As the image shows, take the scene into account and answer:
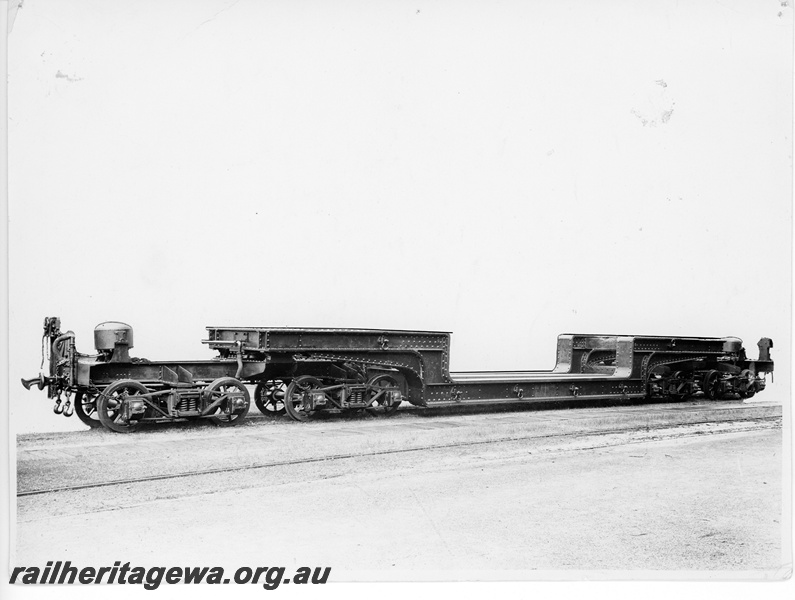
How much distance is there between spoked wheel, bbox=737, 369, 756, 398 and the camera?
47.7 feet

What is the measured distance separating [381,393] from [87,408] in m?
3.86

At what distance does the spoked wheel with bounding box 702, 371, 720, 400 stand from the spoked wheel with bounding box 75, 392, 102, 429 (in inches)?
391

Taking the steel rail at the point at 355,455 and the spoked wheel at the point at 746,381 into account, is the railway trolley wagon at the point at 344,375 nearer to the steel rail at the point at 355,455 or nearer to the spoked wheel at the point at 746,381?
the spoked wheel at the point at 746,381

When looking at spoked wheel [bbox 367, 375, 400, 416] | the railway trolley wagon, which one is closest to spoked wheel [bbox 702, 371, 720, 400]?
the railway trolley wagon

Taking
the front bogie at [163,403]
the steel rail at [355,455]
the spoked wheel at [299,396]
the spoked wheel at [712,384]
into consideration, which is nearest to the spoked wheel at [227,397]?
the front bogie at [163,403]

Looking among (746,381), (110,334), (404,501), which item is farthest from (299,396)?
(746,381)

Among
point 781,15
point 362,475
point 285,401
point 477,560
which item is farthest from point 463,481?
point 781,15

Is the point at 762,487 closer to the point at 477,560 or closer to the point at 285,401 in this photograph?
the point at 477,560

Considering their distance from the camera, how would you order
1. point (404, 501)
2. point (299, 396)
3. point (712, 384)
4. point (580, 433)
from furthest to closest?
1. point (712, 384)
2. point (299, 396)
3. point (580, 433)
4. point (404, 501)

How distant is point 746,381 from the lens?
14.5m

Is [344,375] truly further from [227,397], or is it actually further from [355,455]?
[355,455]

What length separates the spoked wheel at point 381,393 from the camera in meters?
11.9

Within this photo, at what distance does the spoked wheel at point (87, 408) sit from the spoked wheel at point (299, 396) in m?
2.36

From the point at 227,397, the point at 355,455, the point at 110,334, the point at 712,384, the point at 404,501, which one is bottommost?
the point at 404,501
